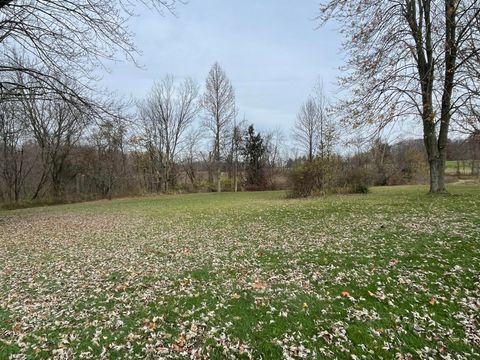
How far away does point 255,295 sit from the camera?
4.14m

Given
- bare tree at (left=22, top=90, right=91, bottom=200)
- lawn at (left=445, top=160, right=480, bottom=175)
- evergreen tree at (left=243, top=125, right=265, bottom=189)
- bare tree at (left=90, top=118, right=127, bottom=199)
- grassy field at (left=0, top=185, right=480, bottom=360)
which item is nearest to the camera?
grassy field at (left=0, top=185, right=480, bottom=360)

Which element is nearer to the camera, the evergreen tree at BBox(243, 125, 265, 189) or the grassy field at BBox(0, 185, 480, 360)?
the grassy field at BBox(0, 185, 480, 360)

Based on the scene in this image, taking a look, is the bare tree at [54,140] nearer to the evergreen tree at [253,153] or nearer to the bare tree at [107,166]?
the bare tree at [107,166]

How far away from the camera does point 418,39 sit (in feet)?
39.3

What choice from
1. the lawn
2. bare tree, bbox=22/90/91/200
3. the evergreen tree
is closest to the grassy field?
bare tree, bbox=22/90/91/200

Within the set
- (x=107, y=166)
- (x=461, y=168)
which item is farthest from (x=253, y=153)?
(x=461, y=168)

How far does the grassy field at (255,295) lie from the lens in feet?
9.75

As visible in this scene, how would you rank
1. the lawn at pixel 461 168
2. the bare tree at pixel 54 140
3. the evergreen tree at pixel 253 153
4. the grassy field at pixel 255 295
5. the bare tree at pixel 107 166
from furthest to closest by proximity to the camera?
1. the lawn at pixel 461 168
2. the evergreen tree at pixel 253 153
3. the bare tree at pixel 107 166
4. the bare tree at pixel 54 140
5. the grassy field at pixel 255 295

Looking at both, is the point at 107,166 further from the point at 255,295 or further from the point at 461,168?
the point at 461,168

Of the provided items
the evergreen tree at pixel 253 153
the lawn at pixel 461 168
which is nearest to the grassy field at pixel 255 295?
the evergreen tree at pixel 253 153

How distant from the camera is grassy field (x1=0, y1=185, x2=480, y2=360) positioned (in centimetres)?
297

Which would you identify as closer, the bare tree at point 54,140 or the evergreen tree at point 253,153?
the bare tree at point 54,140

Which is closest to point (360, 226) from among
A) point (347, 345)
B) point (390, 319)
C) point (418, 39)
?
point (390, 319)

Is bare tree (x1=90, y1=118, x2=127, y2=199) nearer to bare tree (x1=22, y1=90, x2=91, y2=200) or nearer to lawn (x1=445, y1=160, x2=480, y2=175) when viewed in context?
bare tree (x1=22, y1=90, x2=91, y2=200)
